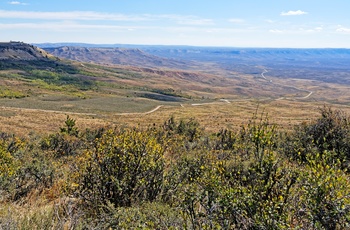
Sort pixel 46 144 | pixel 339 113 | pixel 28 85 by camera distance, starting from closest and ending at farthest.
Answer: pixel 339 113, pixel 46 144, pixel 28 85

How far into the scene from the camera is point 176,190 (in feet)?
28.0

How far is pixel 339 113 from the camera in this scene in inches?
837

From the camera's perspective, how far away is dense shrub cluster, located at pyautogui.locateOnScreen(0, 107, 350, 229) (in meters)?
5.21

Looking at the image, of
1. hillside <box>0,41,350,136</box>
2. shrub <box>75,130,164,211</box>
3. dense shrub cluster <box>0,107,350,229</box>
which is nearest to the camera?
dense shrub cluster <box>0,107,350,229</box>

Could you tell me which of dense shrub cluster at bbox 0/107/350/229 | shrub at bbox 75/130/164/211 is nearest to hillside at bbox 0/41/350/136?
dense shrub cluster at bbox 0/107/350/229

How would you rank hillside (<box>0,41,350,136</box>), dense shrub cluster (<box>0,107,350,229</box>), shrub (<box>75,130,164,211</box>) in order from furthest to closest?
hillside (<box>0,41,350,136</box>), shrub (<box>75,130,164,211</box>), dense shrub cluster (<box>0,107,350,229</box>)

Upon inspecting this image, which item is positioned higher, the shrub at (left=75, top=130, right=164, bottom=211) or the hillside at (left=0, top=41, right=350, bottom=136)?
the shrub at (left=75, top=130, right=164, bottom=211)

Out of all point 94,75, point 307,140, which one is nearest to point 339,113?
point 307,140

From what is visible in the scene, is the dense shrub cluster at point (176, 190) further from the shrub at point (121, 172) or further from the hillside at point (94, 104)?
the hillside at point (94, 104)

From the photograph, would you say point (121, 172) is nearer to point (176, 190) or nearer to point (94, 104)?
point (176, 190)

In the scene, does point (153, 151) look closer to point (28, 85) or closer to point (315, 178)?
point (315, 178)

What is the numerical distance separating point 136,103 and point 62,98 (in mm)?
25082

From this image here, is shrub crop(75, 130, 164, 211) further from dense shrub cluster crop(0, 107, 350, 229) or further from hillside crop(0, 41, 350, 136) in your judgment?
hillside crop(0, 41, 350, 136)

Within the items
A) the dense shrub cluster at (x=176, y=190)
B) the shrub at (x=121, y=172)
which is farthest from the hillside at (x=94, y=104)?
the shrub at (x=121, y=172)
